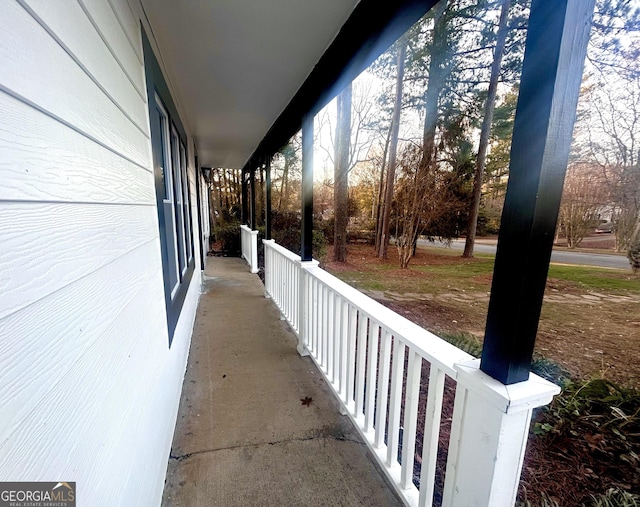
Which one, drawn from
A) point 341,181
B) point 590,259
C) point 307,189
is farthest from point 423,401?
point 341,181

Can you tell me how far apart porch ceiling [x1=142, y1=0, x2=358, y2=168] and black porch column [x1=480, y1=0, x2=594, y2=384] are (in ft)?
3.99

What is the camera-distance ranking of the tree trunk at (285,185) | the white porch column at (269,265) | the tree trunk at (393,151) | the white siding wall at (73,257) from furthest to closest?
the tree trunk at (285,185), the tree trunk at (393,151), the white porch column at (269,265), the white siding wall at (73,257)

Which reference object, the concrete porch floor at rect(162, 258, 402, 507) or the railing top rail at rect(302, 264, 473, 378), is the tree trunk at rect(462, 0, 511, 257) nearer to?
the railing top rail at rect(302, 264, 473, 378)

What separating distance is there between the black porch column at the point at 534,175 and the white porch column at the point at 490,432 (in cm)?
5

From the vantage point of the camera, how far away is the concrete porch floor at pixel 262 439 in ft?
4.99

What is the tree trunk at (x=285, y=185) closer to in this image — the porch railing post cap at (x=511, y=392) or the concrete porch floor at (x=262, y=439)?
the concrete porch floor at (x=262, y=439)

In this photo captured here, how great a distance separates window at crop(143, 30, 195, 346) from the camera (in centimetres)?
168

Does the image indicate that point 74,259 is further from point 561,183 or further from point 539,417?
point 539,417

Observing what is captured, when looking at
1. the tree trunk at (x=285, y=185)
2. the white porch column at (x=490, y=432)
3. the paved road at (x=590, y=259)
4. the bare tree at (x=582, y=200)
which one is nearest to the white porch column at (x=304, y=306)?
the white porch column at (x=490, y=432)

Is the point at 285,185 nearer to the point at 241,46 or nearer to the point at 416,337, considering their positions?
the point at 241,46

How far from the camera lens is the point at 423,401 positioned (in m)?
2.45

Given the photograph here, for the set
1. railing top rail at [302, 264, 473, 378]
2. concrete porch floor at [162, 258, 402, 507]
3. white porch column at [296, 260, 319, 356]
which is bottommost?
concrete porch floor at [162, 258, 402, 507]

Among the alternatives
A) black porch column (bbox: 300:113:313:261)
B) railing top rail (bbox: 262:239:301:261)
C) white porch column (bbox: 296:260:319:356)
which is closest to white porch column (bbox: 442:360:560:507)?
white porch column (bbox: 296:260:319:356)

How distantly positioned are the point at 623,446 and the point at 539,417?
442mm
